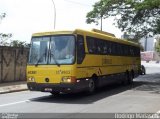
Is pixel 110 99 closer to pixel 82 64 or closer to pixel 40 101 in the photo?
pixel 82 64

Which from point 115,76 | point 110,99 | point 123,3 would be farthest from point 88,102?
point 123,3

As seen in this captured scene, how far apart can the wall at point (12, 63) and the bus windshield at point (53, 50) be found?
26.5ft

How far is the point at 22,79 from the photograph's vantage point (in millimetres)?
27031

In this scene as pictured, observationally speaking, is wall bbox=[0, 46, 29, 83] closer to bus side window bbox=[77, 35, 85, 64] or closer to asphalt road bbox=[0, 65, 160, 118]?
asphalt road bbox=[0, 65, 160, 118]

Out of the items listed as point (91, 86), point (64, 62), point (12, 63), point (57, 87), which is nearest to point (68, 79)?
point (57, 87)

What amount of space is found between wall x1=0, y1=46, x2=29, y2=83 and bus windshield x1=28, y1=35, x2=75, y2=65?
8089mm

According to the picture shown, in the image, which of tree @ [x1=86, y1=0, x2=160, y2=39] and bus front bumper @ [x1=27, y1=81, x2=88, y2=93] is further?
tree @ [x1=86, y1=0, x2=160, y2=39]

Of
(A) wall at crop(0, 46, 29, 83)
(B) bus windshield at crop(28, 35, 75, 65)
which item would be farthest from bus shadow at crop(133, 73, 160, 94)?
(A) wall at crop(0, 46, 29, 83)

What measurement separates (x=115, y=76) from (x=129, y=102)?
6.58 meters

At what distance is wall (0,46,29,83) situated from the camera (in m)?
24.6

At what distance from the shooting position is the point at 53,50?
16344 millimetres

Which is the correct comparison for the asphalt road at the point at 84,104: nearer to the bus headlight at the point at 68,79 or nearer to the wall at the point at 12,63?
the bus headlight at the point at 68,79

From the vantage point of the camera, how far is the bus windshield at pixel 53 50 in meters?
16.1

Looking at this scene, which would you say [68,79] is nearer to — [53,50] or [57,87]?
[57,87]
